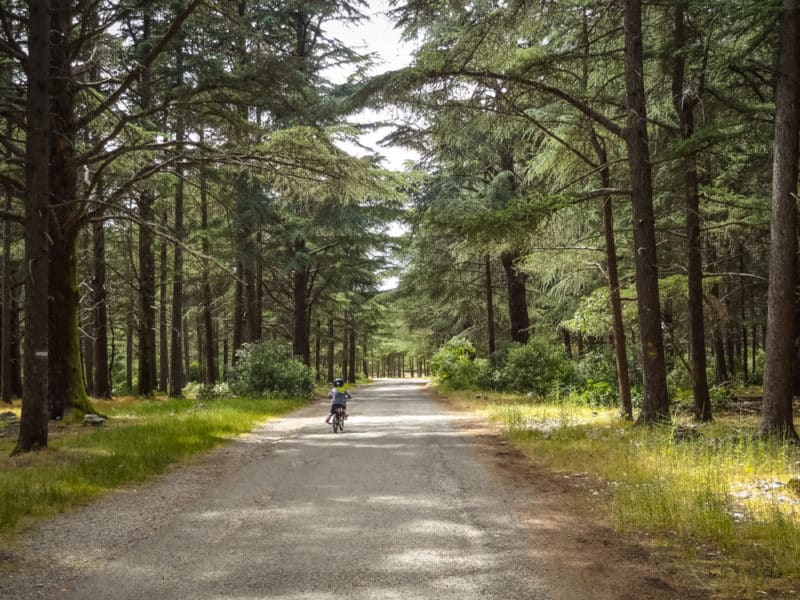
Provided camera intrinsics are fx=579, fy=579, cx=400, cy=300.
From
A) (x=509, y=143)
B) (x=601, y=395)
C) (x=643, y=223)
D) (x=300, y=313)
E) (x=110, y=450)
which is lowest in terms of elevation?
(x=601, y=395)

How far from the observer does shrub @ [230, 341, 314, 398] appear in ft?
67.3

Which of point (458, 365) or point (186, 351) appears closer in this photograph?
point (458, 365)

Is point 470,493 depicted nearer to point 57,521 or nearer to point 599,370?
point 57,521

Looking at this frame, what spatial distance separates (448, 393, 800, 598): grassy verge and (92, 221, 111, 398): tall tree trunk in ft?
51.1

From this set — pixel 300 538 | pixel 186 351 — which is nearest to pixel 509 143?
pixel 300 538

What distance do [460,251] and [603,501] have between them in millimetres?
5766

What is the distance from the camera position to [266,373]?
20672mm

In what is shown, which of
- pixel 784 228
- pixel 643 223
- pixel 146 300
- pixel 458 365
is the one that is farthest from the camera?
pixel 458 365

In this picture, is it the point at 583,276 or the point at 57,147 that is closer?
the point at 57,147

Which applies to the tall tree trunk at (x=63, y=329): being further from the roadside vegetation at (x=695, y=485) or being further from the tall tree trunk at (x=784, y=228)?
the tall tree trunk at (x=784, y=228)

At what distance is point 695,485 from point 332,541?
13.4 feet

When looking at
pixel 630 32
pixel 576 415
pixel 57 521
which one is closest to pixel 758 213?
pixel 630 32

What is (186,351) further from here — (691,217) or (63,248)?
(691,217)

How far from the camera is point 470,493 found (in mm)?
6910
